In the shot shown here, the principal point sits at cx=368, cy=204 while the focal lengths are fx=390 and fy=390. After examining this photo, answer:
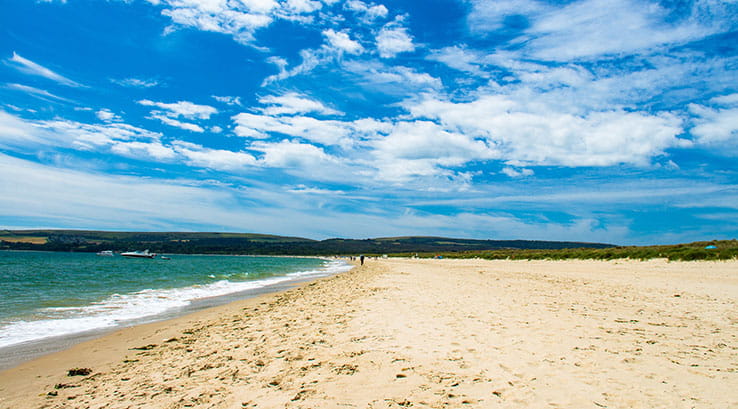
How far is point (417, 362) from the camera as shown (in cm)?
608

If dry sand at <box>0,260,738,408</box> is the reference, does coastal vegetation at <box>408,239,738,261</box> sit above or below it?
above

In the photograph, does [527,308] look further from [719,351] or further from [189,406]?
[189,406]

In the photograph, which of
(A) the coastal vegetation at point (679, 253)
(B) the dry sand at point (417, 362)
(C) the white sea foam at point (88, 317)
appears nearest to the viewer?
(B) the dry sand at point (417, 362)

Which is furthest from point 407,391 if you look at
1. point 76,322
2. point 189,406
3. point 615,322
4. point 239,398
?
point 76,322

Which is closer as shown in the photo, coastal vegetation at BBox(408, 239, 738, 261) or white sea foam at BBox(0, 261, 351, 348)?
white sea foam at BBox(0, 261, 351, 348)

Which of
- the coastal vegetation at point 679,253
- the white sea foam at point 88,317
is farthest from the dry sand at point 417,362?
the coastal vegetation at point 679,253

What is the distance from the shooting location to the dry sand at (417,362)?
4.76 m

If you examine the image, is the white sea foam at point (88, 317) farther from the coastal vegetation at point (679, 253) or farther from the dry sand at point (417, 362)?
the coastal vegetation at point (679, 253)

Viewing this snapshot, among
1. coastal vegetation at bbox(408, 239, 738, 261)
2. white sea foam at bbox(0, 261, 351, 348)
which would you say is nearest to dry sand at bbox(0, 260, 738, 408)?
white sea foam at bbox(0, 261, 351, 348)

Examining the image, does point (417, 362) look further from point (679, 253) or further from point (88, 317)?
point (679, 253)

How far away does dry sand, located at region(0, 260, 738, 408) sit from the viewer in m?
4.76

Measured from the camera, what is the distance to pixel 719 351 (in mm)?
6355

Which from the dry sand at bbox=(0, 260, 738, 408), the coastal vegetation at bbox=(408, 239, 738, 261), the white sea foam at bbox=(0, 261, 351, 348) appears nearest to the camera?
the dry sand at bbox=(0, 260, 738, 408)

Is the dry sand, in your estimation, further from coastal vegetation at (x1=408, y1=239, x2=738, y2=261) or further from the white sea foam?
coastal vegetation at (x1=408, y1=239, x2=738, y2=261)
